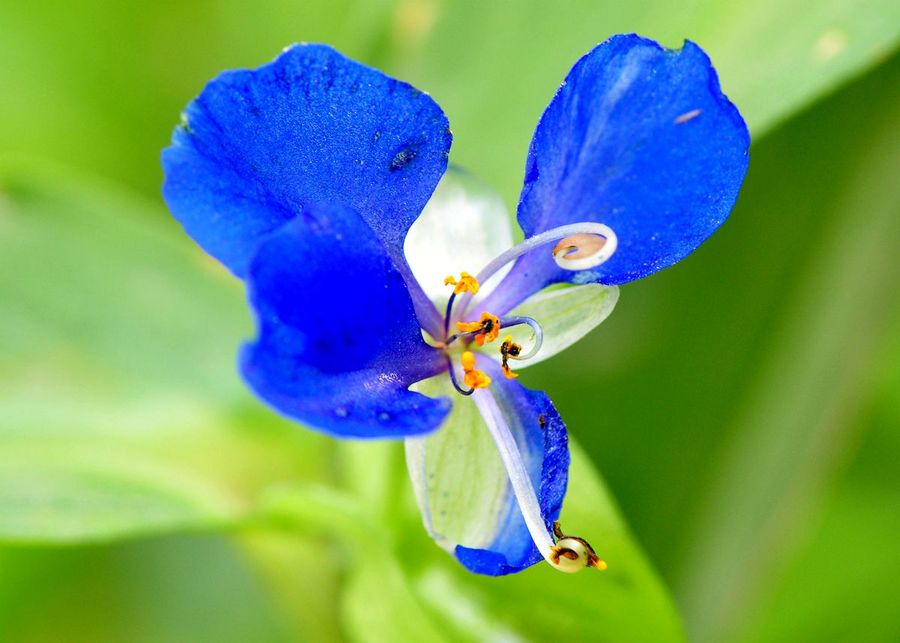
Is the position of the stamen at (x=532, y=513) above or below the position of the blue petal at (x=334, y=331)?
below

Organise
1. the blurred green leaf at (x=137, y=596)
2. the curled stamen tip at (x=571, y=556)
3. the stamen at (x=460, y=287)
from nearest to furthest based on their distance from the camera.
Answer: the curled stamen tip at (x=571, y=556) < the stamen at (x=460, y=287) < the blurred green leaf at (x=137, y=596)

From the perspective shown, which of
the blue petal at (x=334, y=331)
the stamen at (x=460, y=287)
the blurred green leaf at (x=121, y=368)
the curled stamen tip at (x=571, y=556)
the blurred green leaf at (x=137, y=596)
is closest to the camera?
the blue petal at (x=334, y=331)

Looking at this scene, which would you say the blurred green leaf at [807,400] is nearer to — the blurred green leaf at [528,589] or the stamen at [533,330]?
the blurred green leaf at [528,589]

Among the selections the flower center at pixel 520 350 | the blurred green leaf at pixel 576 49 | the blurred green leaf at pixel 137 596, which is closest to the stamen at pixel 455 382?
the flower center at pixel 520 350

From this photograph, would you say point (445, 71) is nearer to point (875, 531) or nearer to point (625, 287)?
point (625, 287)

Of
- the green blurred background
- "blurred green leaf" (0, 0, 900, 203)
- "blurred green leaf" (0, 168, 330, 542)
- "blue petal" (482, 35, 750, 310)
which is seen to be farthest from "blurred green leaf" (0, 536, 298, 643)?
"blue petal" (482, 35, 750, 310)

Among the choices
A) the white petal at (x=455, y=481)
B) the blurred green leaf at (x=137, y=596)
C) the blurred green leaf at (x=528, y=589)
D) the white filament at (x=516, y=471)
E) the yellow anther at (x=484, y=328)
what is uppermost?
the yellow anther at (x=484, y=328)

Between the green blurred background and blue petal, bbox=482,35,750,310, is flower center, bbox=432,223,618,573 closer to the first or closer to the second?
blue petal, bbox=482,35,750,310
